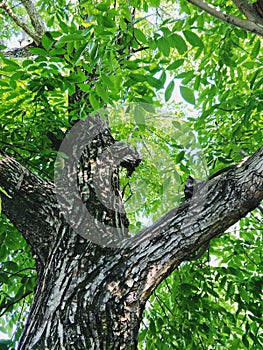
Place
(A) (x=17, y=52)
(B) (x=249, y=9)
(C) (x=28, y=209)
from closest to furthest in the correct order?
(B) (x=249, y=9) → (C) (x=28, y=209) → (A) (x=17, y=52)

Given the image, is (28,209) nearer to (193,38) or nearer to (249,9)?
(193,38)

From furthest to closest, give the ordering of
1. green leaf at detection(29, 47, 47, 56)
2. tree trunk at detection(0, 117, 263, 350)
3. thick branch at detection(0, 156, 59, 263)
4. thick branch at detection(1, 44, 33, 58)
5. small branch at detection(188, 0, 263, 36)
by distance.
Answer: thick branch at detection(1, 44, 33, 58) → thick branch at detection(0, 156, 59, 263) → green leaf at detection(29, 47, 47, 56) → tree trunk at detection(0, 117, 263, 350) → small branch at detection(188, 0, 263, 36)

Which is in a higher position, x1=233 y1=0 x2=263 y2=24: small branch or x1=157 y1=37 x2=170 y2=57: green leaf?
x1=157 y1=37 x2=170 y2=57: green leaf

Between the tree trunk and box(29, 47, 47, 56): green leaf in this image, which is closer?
the tree trunk

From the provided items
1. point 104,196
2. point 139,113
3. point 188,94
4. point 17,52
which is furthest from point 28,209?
point 17,52

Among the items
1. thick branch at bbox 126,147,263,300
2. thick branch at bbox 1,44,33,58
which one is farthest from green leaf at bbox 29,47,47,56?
thick branch at bbox 1,44,33,58

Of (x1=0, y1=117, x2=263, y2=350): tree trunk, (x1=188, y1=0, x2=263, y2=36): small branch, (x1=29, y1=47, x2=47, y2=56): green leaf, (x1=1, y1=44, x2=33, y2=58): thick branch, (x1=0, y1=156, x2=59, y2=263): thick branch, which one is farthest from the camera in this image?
(x1=1, y1=44, x2=33, y2=58): thick branch

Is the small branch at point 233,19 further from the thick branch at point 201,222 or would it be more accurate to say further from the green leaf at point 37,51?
the green leaf at point 37,51

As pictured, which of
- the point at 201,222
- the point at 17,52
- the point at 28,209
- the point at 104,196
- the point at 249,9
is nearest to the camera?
the point at 249,9

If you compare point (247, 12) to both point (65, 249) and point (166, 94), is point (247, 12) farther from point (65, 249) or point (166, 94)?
point (65, 249)

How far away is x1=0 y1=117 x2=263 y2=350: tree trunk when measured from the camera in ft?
6.48

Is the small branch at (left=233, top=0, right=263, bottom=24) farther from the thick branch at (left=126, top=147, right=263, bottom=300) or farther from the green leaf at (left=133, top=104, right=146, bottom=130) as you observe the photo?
the green leaf at (left=133, top=104, right=146, bottom=130)

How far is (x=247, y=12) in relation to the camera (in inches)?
74.2

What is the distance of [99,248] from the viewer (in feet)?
7.48
